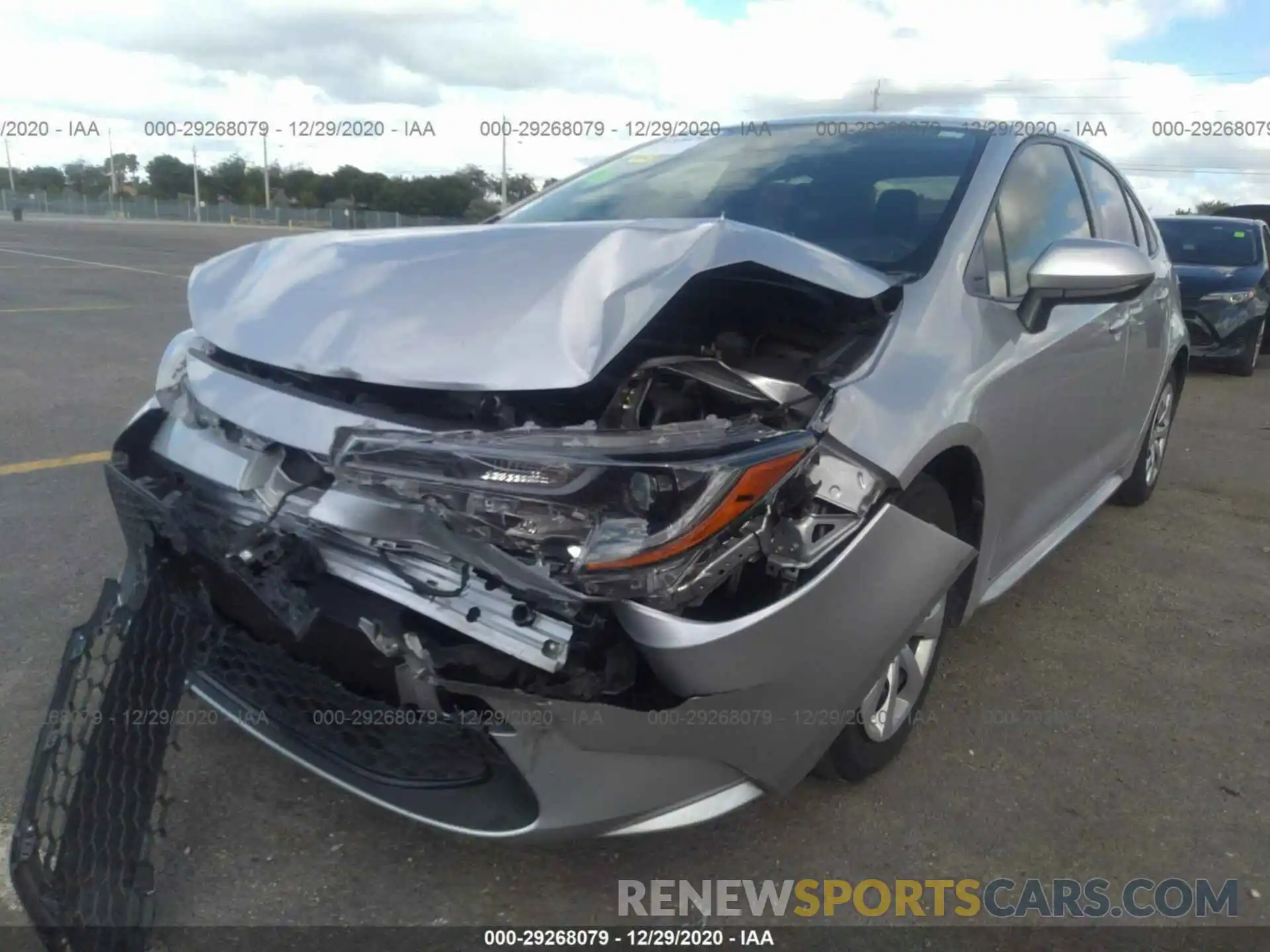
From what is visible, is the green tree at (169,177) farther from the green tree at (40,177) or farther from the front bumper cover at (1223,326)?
the front bumper cover at (1223,326)

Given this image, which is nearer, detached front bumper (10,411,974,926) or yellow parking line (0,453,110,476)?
detached front bumper (10,411,974,926)

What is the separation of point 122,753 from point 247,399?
78cm

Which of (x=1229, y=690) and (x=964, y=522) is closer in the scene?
(x=964, y=522)

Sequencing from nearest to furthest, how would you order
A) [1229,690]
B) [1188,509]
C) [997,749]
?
[997,749]
[1229,690]
[1188,509]

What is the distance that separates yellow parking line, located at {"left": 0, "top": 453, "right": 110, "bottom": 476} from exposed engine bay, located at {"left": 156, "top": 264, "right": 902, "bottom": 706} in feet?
10.3

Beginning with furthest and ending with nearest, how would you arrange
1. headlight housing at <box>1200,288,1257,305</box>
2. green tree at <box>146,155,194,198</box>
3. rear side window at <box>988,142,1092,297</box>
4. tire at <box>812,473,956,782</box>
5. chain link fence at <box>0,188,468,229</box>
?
green tree at <box>146,155,194,198</box> → chain link fence at <box>0,188,468,229</box> → headlight housing at <box>1200,288,1257,305</box> → rear side window at <box>988,142,1092,297</box> → tire at <box>812,473,956,782</box>

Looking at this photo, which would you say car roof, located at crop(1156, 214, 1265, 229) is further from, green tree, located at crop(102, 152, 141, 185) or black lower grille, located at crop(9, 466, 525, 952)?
green tree, located at crop(102, 152, 141, 185)

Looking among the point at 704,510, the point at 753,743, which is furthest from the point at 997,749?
the point at 704,510

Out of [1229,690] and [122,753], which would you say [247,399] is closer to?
[122,753]

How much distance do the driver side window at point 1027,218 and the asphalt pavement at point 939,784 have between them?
4.03 ft

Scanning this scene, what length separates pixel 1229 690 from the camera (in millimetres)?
3162

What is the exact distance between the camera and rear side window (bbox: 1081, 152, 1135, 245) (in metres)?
3.80

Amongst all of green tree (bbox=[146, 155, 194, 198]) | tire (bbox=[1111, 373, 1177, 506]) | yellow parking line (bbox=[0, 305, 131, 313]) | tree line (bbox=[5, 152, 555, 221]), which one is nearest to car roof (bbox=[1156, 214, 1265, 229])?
tire (bbox=[1111, 373, 1177, 506])

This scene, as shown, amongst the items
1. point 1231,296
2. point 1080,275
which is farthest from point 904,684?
point 1231,296
